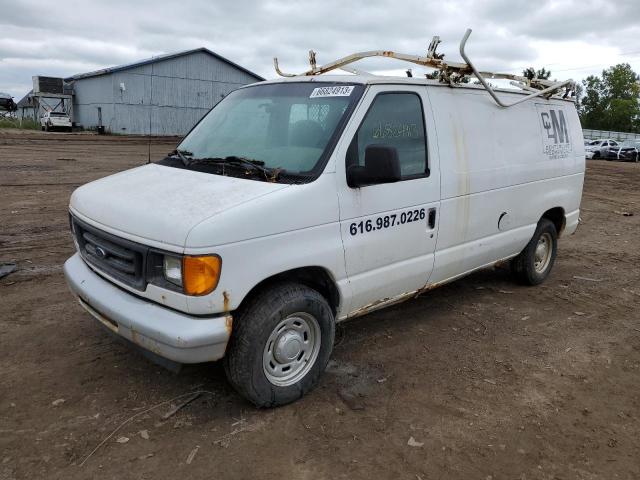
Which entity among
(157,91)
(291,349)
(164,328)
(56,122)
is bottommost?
(291,349)

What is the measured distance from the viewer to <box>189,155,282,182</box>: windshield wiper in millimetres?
3389

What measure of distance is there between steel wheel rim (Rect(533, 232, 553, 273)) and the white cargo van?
1.35 meters

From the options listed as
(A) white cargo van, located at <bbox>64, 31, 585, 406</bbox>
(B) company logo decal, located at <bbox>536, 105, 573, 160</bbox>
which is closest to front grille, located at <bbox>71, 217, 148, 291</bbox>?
(A) white cargo van, located at <bbox>64, 31, 585, 406</bbox>

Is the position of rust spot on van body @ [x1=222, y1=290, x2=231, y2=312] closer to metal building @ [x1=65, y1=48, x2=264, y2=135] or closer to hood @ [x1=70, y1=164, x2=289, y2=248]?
hood @ [x1=70, y1=164, x2=289, y2=248]

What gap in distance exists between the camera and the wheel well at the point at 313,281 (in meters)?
3.32

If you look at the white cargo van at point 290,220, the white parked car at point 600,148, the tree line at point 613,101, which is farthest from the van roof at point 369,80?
the tree line at point 613,101

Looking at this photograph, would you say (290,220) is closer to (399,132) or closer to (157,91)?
(399,132)

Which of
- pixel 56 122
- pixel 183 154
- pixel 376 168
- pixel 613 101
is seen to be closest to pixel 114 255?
pixel 183 154

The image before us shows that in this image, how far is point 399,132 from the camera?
13.0 ft

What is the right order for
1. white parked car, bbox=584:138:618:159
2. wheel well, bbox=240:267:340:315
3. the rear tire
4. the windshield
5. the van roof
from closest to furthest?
wheel well, bbox=240:267:340:315 → the windshield → the van roof → the rear tire → white parked car, bbox=584:138:618:159

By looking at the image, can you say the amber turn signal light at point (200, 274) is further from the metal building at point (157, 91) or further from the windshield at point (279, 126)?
the metal building at point (157, 91)

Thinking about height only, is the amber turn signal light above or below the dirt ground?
above

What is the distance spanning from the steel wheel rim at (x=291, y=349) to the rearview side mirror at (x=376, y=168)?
94 centimetres

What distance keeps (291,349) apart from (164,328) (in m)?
0.87
